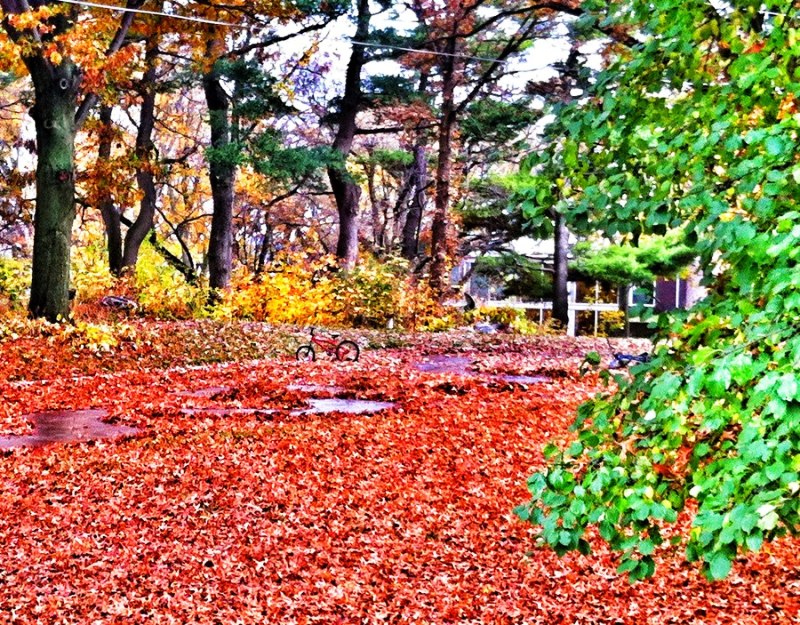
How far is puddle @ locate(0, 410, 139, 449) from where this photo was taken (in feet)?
18.9

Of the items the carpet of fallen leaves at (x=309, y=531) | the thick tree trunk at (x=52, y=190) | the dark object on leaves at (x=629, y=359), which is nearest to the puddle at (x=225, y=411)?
the carpet of fallen leaves at (x=309, y=531)

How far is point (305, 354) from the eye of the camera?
10.4 m

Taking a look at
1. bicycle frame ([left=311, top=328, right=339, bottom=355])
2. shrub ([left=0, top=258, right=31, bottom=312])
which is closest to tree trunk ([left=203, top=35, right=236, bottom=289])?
shrub ([left=0, top=258, right=31, bottom=312])

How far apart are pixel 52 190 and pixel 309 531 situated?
26.2ft

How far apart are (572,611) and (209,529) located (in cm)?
176

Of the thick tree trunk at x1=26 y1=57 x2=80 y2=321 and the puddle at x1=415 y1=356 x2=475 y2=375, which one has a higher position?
the thick tree trunk at x1=26 y1=57 x2=80 y2=321

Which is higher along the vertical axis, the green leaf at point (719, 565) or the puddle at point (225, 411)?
the green leaf at point (719, 565)

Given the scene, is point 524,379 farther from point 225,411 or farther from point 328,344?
point 225,411

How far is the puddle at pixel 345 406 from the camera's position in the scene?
7027 mm

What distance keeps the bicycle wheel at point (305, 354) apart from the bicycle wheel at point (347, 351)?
0.99 ft

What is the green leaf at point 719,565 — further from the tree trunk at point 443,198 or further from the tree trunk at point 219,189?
the tree trunk at point 443,198

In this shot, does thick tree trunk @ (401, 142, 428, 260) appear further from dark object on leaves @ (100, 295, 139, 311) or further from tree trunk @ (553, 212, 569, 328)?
dark object on leaves @ (100, 295, 139, 311)

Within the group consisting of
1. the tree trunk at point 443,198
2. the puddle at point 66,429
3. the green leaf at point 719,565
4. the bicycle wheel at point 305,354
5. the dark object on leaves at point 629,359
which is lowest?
the puddle at point 66,429

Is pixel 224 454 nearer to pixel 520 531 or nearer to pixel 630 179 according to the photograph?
pixel 520 531
